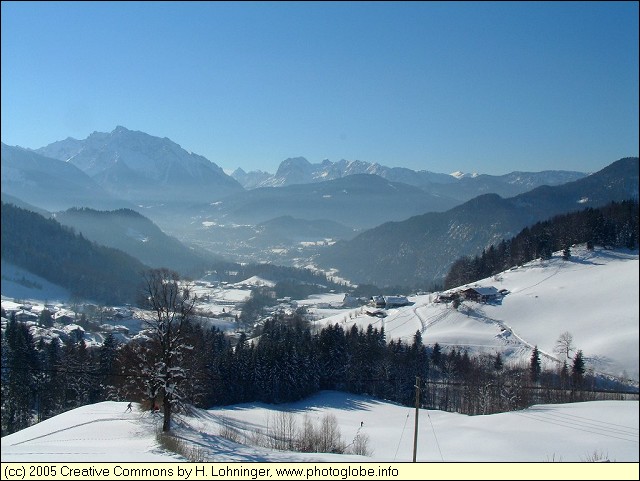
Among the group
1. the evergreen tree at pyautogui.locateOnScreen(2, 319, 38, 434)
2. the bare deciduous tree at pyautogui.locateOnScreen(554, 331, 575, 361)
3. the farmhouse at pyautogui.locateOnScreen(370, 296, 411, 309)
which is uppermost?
the farmhouse at pyautogui.locateOnScreen(370, 296, 411, 309)

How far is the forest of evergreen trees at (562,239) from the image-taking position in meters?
53.2

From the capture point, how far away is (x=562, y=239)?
58.6m

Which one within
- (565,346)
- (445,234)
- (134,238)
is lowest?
(565,346)

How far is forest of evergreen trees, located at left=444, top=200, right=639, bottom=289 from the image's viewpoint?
5316cm

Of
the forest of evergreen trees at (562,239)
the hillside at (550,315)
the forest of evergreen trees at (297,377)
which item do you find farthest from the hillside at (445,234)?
the forest of evergreen trees at (297,377)

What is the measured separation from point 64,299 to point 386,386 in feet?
223

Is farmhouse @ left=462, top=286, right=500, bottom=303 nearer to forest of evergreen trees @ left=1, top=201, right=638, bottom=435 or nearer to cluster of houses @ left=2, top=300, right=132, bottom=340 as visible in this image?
forest of evergreen trees @ left=1, top=201, right=638, bottom=435

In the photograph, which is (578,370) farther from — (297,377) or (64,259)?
(64,259)

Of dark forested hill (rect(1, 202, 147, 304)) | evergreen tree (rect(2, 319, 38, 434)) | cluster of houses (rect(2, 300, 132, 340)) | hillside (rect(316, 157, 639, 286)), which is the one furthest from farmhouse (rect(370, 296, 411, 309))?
hillside (rect(316, 157, 639, 286))

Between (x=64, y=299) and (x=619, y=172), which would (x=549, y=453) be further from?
(x=619, y=172)

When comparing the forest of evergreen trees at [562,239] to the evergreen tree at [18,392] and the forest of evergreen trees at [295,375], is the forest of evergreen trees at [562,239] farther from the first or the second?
the evergreen tree at [18,392]

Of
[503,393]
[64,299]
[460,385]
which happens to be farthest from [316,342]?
[64,299]

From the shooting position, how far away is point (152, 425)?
13336 mm

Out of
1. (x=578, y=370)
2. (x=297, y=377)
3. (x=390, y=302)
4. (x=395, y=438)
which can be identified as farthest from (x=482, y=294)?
(x=395, y=438)
